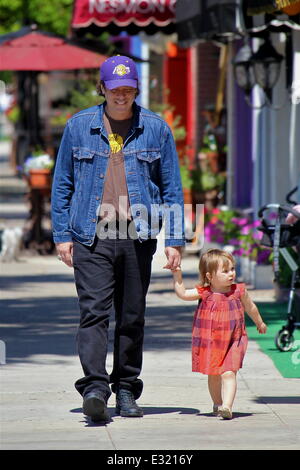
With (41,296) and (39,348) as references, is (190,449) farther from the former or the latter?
(41,296)

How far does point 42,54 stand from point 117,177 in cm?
1002

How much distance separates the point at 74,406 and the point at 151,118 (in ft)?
5.79

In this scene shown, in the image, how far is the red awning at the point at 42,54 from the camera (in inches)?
671

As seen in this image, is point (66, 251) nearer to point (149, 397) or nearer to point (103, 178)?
point (103, 178)

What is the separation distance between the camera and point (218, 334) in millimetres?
7629

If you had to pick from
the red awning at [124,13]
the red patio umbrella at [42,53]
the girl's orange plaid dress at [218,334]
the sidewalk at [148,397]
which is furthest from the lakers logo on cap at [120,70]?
the red patio umbrella at [42,53]

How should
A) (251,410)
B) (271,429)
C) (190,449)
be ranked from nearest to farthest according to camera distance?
1. (190,449)
2. (271,429)
3. (251,410)

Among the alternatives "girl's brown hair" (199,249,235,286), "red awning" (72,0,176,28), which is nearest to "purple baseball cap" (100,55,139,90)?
"girl's brown hair" (199,249,235,286)

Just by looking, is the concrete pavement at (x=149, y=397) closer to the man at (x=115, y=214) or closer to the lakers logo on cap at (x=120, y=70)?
the man at (x=115, y=214)

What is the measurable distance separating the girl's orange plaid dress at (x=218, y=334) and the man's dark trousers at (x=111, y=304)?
345 mm

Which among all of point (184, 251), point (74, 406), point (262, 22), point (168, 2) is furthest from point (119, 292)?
point (184, 251)

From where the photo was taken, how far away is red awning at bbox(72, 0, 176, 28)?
51.4 feet

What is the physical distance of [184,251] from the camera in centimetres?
1783

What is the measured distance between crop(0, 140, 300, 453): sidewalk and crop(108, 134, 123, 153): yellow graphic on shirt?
1511 millimetres
